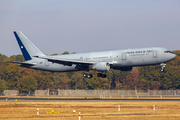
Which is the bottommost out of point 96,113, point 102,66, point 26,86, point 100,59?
point 96,113

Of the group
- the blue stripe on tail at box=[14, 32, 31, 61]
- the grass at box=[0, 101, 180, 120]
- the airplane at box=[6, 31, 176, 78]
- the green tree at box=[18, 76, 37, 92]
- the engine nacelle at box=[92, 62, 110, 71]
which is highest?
the blue stripe on tail at box=[14, 32, 31, 61]

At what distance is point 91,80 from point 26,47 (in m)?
57.4

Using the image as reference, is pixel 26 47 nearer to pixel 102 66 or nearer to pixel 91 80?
pixel 102 66

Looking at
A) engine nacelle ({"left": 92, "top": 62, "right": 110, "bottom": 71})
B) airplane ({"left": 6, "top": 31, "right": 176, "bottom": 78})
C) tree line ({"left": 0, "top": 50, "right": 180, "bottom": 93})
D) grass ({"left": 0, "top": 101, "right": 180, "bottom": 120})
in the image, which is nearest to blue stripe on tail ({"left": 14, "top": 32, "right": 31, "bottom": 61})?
airplane ({"left": 6, "top": 31, "right": 176, "bottom": 78})

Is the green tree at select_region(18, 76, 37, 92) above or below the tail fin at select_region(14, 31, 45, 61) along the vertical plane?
below

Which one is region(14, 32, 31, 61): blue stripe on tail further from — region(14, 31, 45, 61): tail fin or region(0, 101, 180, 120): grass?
region(0, 101, 180, 120): grass

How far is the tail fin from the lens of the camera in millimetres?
74062

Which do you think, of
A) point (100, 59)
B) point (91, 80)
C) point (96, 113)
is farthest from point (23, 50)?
point (91, 80)

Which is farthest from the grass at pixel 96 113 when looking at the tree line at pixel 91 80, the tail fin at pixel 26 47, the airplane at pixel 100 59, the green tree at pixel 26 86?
the tree line at pixel 91 80

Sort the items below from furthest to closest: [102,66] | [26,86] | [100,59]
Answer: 1. [26,86]
2. [100,59]
3. [102,66]

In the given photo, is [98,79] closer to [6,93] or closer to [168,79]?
[168,79]

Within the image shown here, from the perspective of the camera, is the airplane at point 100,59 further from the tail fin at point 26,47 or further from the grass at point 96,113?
the grass at point 96,113

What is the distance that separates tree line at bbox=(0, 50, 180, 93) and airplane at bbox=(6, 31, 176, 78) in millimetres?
47419

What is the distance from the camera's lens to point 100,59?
207 ft
